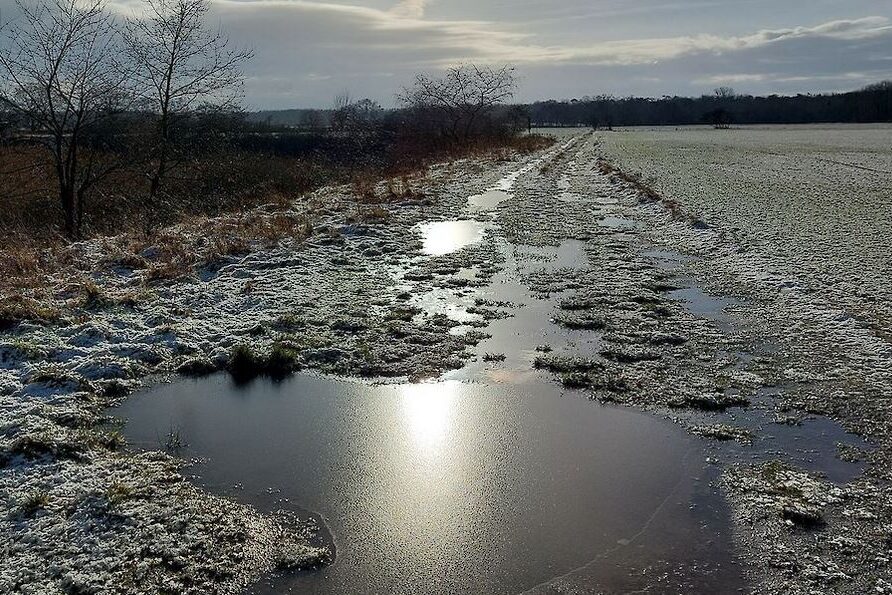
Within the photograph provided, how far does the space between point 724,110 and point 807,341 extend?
120 m

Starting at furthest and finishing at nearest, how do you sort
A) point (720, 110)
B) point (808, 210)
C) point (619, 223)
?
point (720, 110) < point (808, 210) < point (619, 223)

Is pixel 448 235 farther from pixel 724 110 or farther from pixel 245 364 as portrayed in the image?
pixel 724 110

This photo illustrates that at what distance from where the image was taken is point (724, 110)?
115 metres

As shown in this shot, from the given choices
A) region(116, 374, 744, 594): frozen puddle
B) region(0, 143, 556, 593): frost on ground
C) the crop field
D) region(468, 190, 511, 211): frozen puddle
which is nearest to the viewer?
region(116, 374, 744, 594): frozen puddle

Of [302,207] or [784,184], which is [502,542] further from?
[784,184]

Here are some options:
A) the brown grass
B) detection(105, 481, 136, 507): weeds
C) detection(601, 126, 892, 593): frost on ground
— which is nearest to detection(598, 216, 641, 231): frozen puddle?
detection(601, 126, 892, 593): frost on ground

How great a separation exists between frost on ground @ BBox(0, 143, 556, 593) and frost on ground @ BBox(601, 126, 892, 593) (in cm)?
304

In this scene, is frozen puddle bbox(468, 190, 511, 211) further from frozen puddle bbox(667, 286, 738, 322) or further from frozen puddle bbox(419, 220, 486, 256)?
frozen puddle bbox(667, 286, 738, 322)

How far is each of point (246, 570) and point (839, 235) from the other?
14.0 meters

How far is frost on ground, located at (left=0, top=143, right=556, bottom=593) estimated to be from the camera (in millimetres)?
4152

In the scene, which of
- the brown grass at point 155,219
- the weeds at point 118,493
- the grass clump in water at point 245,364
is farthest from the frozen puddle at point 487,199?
the weeds at point 118,493

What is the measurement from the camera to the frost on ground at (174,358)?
13.6 ft

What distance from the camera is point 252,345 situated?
7.82 meters

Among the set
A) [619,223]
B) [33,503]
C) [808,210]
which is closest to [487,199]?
[619,223]
